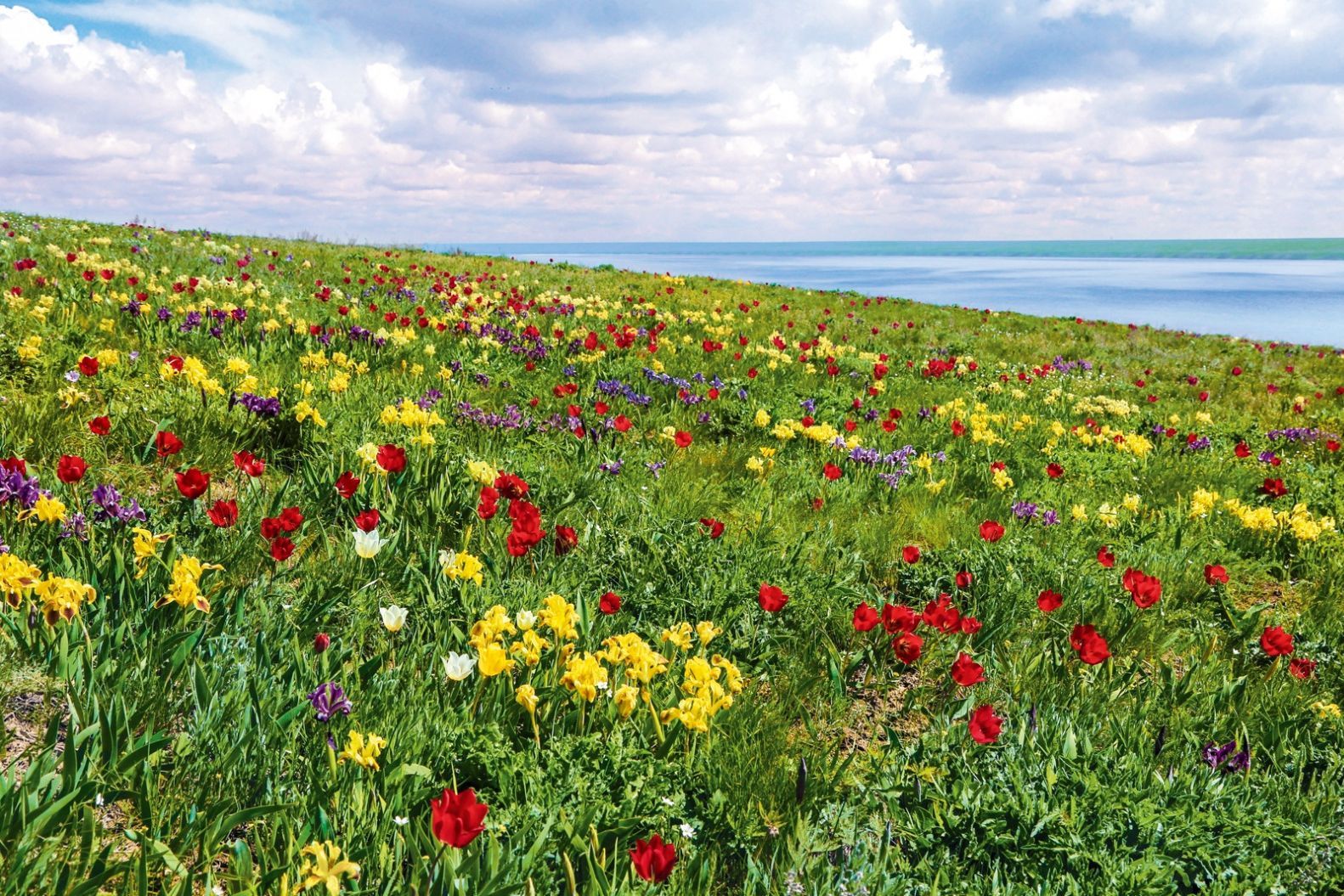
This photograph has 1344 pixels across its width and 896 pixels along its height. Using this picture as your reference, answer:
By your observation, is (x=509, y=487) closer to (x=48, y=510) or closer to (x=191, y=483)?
(x=191, y=483)

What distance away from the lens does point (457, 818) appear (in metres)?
1.90

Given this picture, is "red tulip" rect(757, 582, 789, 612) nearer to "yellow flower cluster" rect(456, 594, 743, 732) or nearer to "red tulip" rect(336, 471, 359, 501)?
"yellow flower cluster" rect(456, 594, 743, 732)

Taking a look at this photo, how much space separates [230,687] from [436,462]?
7.44 ft

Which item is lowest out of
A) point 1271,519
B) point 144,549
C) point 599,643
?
point 599,643

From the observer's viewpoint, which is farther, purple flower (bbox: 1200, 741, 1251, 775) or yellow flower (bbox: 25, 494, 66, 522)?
purple flower (bbox: 1200, 741, 1251, 775)

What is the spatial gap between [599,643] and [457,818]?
1642 millimetres

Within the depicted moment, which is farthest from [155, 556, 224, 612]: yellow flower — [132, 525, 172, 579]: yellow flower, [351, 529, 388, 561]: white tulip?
[351, 529, 388, 561]: white tulip

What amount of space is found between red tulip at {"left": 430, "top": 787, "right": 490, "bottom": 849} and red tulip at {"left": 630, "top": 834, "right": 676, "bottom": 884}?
425 millimetres

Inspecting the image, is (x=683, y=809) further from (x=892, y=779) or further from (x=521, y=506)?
(x=521, y=506)

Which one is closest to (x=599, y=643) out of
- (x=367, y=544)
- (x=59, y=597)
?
(x=367, y=544)

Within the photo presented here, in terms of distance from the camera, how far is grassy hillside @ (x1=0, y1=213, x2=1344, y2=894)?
2.38 metres

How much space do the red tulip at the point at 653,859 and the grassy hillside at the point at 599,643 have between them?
10 millimetres

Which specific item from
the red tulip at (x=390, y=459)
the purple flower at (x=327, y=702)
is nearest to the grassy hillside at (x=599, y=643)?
the purple flower at (x=327, y=702)

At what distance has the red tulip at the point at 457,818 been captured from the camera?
6.10 feet
